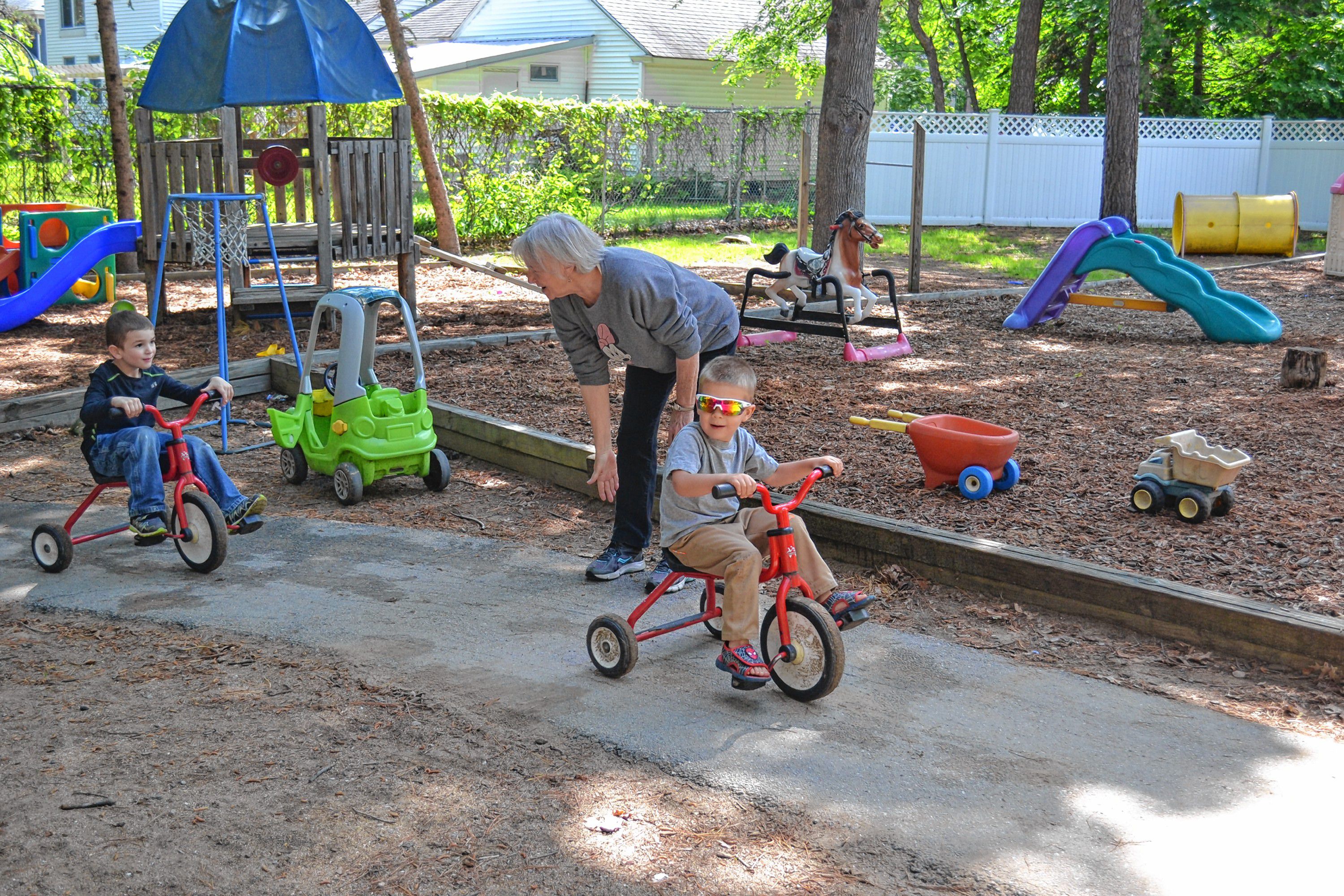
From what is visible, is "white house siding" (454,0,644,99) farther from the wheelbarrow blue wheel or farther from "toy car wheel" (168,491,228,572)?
"toy car wheel" (168,491,228,572)

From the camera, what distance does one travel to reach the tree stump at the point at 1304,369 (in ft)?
24.7

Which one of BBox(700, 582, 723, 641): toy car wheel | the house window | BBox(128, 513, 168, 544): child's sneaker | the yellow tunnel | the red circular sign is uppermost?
the house window

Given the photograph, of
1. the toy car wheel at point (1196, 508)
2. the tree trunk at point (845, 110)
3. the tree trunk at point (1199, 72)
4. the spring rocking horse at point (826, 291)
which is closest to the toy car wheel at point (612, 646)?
the toy car wheel at point (1196, 508)

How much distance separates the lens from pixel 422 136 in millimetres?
15484

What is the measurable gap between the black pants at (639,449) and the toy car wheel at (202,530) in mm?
1561

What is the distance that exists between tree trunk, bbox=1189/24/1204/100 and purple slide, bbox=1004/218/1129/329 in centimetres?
1824

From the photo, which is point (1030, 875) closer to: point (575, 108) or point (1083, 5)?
point (575, 108)

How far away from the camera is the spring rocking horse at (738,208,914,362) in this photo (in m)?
9.40

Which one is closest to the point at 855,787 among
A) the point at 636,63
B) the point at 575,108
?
the point at 575,108

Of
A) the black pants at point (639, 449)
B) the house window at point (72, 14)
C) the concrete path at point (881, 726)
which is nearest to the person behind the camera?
the concrete path at point (881, 726)

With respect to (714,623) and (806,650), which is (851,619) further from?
(714,623)

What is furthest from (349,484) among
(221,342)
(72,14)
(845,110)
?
(72,14)

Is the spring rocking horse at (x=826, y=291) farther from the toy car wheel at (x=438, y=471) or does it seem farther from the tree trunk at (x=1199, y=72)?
the tree trunk at (x=1199, y=72)

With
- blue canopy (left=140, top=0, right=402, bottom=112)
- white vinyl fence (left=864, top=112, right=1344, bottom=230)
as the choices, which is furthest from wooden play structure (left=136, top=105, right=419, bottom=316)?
white vinyl fence (left=864, top=112, right=1344, bottom=230)
